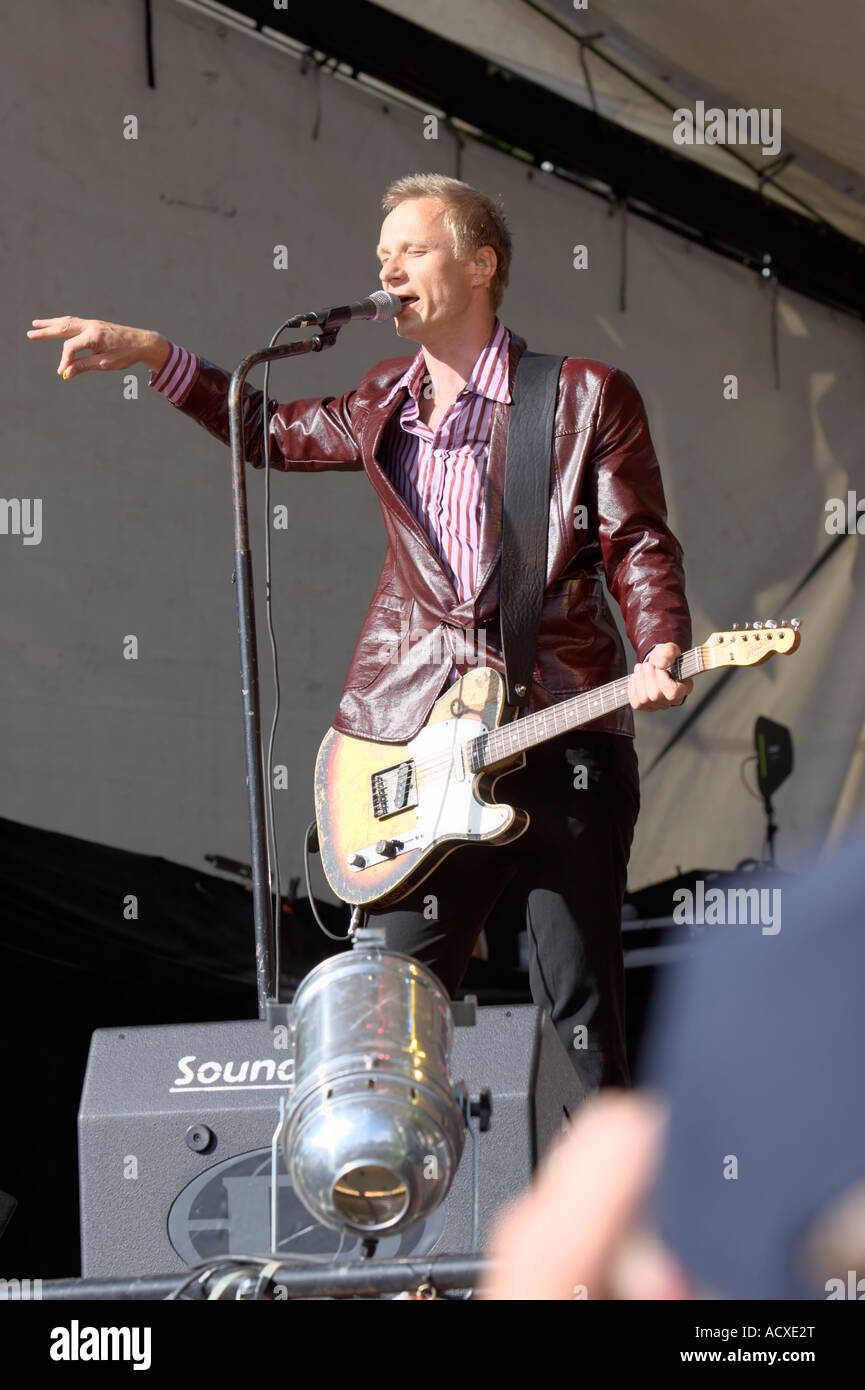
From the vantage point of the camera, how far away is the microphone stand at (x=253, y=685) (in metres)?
2.02

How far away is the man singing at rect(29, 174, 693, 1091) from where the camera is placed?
2.24 metres

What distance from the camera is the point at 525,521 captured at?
238cm

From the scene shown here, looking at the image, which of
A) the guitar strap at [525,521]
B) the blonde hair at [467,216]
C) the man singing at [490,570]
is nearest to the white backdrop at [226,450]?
the man singing at [490,570]

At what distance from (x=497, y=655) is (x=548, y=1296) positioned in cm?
131

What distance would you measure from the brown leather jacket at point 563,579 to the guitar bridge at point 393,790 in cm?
5

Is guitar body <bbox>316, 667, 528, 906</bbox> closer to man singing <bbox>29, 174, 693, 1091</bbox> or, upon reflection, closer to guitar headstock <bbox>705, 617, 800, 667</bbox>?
man singing <bbox>29, 174, 693, 1091</bbox>

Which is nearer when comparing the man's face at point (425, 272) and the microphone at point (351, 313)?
the microphone at point (351, 313)

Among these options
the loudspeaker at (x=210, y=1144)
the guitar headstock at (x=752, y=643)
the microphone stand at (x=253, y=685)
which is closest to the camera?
the loudspeaker at (x=210, y=1144)

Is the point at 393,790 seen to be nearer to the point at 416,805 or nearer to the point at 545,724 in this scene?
the point at 416,805

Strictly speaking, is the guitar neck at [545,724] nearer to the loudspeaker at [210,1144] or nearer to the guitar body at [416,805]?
the guitar body at [416,805]

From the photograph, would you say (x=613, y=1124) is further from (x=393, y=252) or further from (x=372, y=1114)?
(x=393, y=252)

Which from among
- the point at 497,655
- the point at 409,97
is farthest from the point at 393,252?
the point at 409,97

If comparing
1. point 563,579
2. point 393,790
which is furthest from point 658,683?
point 393,790

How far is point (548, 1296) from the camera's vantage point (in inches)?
46.6
